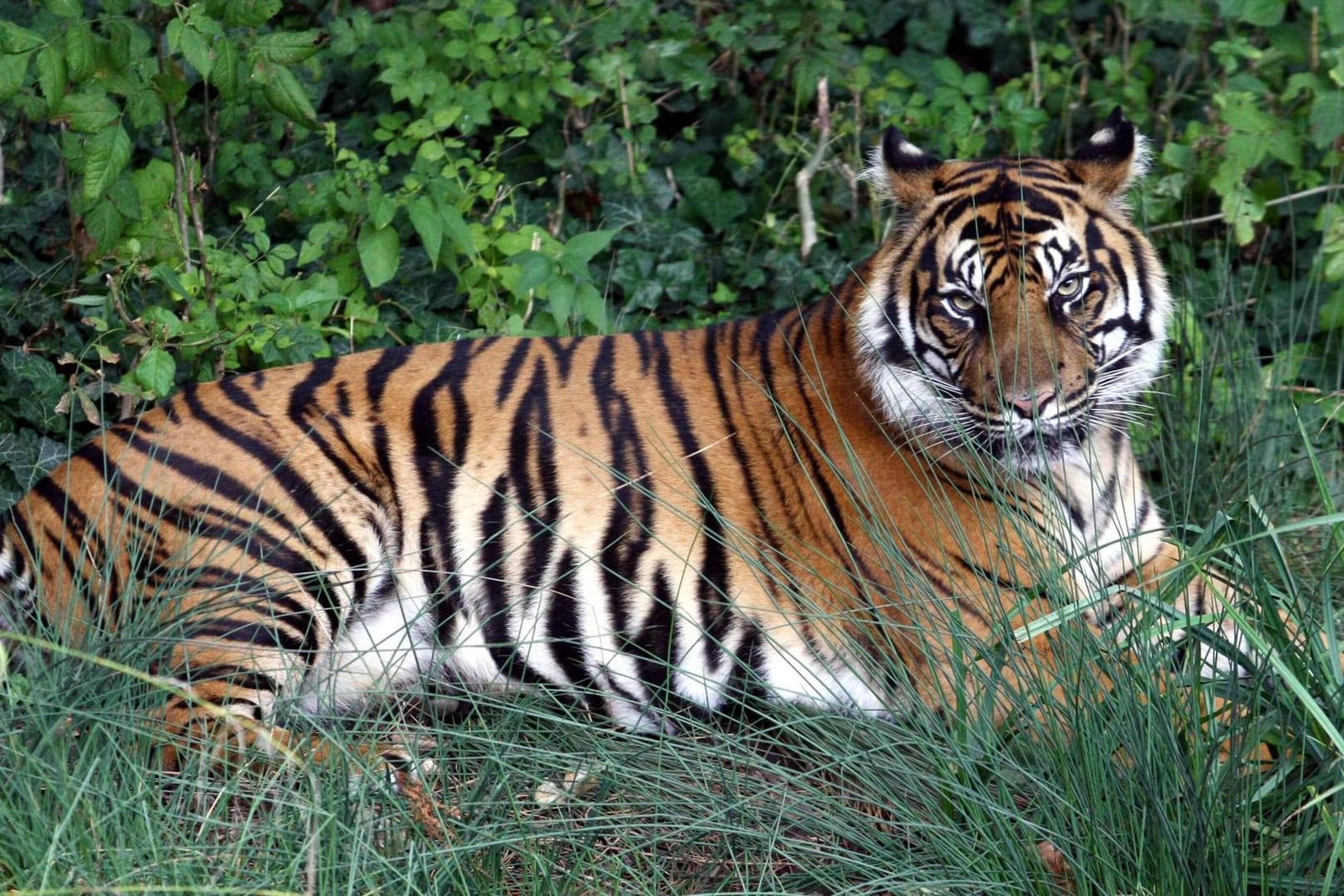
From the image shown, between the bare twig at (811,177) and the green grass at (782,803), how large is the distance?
2772 millimetres

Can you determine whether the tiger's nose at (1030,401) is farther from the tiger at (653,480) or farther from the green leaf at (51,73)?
the green leaf at (51,73)

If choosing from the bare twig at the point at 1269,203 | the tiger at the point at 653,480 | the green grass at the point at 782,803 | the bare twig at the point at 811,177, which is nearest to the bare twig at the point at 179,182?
the tiger at the point at 653,480

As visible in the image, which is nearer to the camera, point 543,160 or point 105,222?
point 105,222

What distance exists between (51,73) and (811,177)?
103 inches

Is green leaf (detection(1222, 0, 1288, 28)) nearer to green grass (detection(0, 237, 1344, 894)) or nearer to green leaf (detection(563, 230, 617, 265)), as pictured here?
green leaf (detection(563, 230, 617, 265))

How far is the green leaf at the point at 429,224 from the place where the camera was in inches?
182

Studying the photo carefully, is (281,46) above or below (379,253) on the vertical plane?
above

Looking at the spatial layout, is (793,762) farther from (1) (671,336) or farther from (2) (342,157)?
(2) (342,157)

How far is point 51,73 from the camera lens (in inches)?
146

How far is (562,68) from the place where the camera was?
511cm

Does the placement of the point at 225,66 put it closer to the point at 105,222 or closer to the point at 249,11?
the point at 249,11

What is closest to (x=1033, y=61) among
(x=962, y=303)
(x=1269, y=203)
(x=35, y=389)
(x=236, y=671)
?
(x=1269, y=203)

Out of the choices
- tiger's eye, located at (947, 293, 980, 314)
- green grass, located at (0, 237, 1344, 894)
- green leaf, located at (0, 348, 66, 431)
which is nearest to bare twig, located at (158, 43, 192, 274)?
green leaf, located at (0, 348, 66, 431)

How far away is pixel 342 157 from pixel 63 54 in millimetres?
1205
